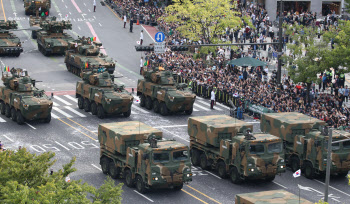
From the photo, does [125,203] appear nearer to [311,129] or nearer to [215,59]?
[311,129]

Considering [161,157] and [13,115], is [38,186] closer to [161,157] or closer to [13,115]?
[161,157]

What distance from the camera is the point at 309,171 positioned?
139 feet

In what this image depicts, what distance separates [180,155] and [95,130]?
1364cm

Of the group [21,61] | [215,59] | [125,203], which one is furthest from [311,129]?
[21,61]

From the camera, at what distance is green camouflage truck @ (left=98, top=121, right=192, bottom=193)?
3816cm

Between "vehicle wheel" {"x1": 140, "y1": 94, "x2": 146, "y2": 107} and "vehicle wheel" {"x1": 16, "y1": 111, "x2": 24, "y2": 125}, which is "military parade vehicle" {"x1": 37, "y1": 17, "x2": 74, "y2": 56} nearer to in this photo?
"vehicle wheel" {"x1": 140, "y1": 94, "x2": 146, "y2": 107}

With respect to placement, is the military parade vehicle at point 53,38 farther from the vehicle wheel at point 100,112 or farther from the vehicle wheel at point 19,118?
the vehicle wheel at point 19,118

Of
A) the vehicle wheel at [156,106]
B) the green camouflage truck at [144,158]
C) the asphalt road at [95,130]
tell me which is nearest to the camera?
the green camouflage truck at [144,158]

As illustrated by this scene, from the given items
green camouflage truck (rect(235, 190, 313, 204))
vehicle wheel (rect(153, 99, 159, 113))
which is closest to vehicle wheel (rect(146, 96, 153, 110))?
vehicle wheel (rect(153, 99, 159, 113))

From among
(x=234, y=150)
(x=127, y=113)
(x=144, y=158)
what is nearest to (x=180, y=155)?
(x=144, y=158)

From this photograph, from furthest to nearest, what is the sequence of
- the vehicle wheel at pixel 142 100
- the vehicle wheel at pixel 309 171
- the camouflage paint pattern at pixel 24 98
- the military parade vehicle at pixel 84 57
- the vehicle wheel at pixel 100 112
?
1. the military parade vehicle at pixel 84 57
2. the vehicle wheel at pixel 142 100
3. the vehicle wheel at pixel 100 112
4. the camouflage paint pattern at pixel 24 98
5. the vehicle wheel at pixel 309 171

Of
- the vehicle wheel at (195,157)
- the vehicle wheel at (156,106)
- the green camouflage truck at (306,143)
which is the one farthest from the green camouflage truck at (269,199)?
the vehicle wheel at (156,106)

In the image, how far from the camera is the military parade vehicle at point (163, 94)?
54.9 metres

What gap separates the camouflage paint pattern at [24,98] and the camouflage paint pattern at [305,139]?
1510 cm
